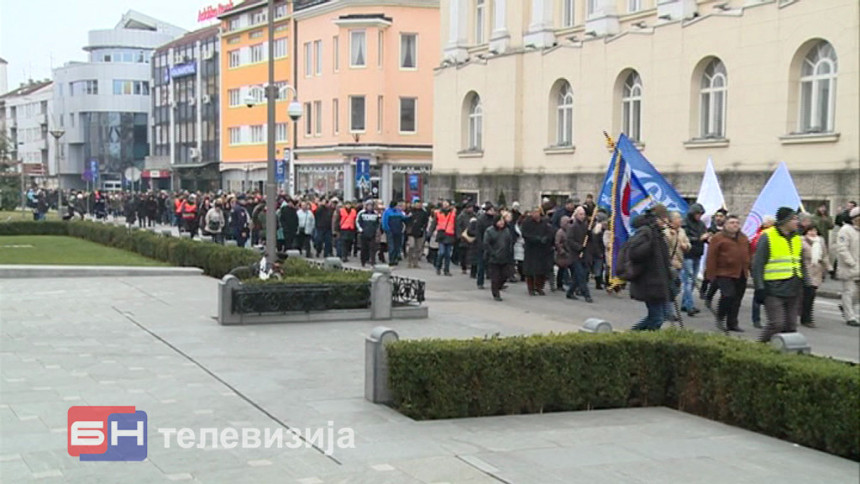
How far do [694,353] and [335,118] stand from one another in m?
48.7

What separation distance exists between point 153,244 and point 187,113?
58590 mm

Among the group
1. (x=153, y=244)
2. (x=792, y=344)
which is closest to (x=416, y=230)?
(x=153, y=244)

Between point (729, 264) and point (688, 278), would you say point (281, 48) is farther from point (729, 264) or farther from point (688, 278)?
point (729, 264)

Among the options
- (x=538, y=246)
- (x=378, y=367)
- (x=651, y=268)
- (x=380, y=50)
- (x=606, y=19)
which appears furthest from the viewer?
(x=380, y=50)

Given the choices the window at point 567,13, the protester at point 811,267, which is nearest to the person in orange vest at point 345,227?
the window at point 567,13

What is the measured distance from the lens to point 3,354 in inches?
484

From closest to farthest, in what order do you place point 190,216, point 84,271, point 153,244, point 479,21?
1. point 84,271
2. point 153,244
3. point 190,216
4. point 479,21

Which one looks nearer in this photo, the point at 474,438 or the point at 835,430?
the point at 835,430

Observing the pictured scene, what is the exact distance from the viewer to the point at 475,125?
136ft

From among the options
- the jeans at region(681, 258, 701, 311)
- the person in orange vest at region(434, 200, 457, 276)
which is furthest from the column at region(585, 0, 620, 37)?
the jeans at region(681, 258, 701, 311)

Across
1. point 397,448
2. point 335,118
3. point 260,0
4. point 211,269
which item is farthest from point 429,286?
point 260,0

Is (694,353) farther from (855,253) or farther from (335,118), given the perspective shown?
(335,118)

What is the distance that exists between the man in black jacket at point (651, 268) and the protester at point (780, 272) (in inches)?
41.0

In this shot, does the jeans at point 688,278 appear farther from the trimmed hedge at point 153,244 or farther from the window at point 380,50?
the window at point 380,50
